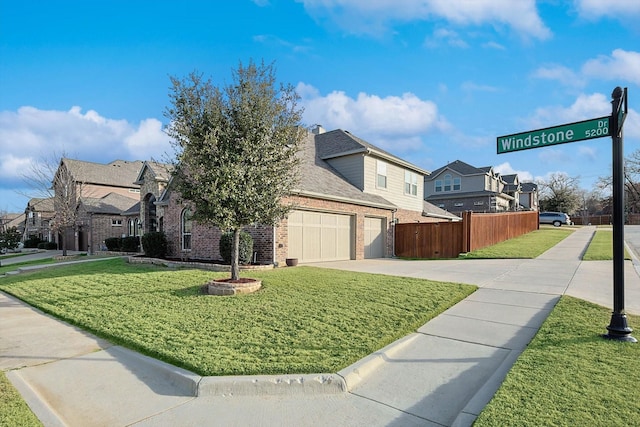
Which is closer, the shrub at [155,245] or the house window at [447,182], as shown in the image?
the shrub at [155,245]

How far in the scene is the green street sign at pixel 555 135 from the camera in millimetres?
5027

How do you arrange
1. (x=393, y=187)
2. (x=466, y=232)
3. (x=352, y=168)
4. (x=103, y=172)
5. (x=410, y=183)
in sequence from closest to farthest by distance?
(x=466, y=232)
(x=352, y=168)
(x=393, y=187)
(x=410, y=183)
(x=103, y=172)

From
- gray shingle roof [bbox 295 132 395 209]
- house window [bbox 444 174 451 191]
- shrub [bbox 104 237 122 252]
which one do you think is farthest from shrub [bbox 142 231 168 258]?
house window [bbox 444 174 451 191]

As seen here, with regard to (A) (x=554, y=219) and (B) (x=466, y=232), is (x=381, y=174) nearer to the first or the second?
(B) (x=466, y=232)

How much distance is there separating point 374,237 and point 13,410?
52.1 feet

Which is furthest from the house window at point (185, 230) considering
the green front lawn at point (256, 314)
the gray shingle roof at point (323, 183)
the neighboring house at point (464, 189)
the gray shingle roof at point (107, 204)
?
the neighboring house at point (464, 189)

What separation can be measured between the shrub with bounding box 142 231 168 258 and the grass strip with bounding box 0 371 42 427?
1303 cm

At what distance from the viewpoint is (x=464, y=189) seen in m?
38.9

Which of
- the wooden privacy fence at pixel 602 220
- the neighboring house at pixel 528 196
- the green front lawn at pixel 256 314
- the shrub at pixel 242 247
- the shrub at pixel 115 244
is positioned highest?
the neighboring house at pixel 528 196

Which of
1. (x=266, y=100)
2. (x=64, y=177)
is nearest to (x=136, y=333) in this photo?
(x=266, y=100)

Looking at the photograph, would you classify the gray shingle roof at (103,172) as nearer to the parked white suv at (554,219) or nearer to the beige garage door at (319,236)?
the beige garage door at (319,236)

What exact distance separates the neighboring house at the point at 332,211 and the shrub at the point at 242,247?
0.68 meters

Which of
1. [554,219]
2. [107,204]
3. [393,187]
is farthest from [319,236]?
[554,219]

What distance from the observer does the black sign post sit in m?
4.82
